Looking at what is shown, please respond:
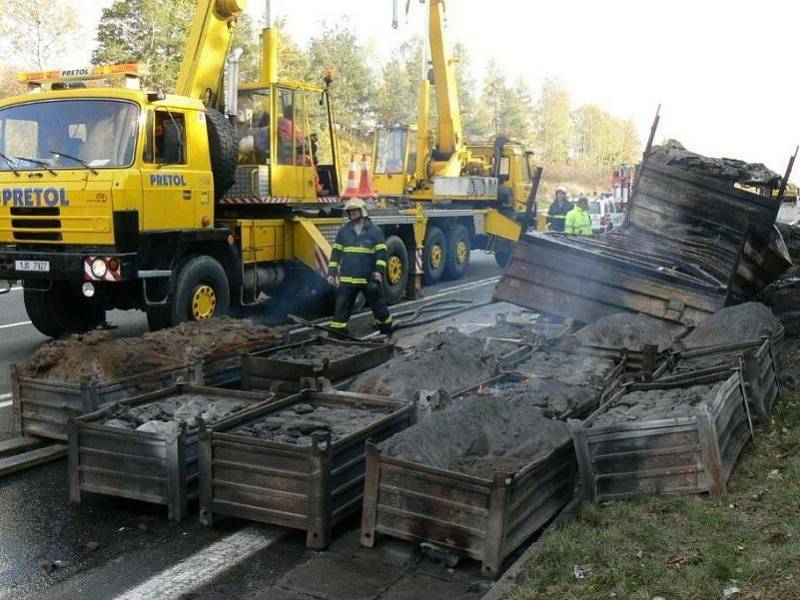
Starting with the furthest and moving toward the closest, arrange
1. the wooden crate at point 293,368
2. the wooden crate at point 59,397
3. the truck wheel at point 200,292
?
the truck wheel at point 200,292
the wooden crate at point 293,368
the wooden crate at point 59,397

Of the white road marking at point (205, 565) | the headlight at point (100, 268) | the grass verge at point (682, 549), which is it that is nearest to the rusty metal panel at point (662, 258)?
the grass verge at point (682, 549)

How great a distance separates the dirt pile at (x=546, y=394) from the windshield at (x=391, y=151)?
13.7 m

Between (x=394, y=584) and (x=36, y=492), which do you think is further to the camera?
(x=36, y=492)

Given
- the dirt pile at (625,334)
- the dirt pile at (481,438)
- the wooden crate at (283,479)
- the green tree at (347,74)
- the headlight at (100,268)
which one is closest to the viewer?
the wooden crate at (283,479)

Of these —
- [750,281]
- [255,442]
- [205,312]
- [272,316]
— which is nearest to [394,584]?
[255,442]

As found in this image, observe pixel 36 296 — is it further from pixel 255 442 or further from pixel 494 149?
pixel 494 149

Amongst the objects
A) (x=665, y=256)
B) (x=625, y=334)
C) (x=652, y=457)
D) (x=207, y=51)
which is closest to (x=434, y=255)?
(x=207, y=51)

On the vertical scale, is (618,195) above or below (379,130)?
below

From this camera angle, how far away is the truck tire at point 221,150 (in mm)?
10125

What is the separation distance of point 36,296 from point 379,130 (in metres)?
11.5

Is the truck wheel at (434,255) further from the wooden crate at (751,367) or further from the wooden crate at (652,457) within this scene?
the wooden crate at (652,457)

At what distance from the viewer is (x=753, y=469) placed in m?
5.28

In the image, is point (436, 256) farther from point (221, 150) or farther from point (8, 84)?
point (8, 84)

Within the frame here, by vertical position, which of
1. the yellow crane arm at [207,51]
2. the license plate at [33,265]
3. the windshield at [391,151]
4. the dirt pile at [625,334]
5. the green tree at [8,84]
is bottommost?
the dirt pile at [625,334]
